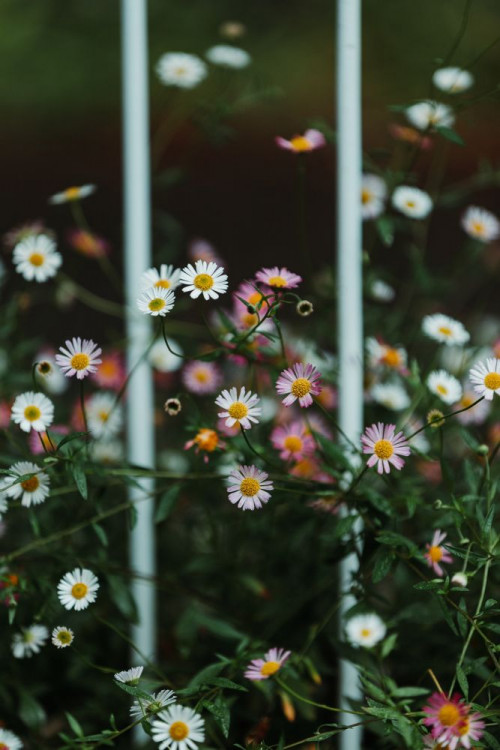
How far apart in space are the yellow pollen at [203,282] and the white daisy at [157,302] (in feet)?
0.08

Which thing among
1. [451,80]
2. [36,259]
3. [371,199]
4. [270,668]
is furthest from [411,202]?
[270,668]

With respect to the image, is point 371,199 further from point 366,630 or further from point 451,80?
point 366,630

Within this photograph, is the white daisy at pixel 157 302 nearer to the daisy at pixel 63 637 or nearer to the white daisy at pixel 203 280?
the white daisy at pixel 203 280

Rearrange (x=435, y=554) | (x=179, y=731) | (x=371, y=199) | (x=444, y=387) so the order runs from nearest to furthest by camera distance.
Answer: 1. (x=179, y=731)
2. (x=435, y=554)
3. (x=444, y=387)
4. (x=371, y=199)

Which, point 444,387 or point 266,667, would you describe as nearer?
point 266,667

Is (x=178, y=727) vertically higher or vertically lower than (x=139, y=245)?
lower

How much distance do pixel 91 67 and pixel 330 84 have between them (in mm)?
530

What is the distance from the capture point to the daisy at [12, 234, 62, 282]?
82 cm

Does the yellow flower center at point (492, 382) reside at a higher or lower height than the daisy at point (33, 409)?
lower

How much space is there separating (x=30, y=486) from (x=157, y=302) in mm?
204

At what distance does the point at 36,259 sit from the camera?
0.84 metres

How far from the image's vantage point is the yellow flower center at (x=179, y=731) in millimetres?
618

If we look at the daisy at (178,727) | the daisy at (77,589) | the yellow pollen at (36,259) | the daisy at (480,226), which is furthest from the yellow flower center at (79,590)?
the daisy at (480,226)

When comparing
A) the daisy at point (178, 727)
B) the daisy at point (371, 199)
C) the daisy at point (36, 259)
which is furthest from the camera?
the daisy at point (371, 199)
